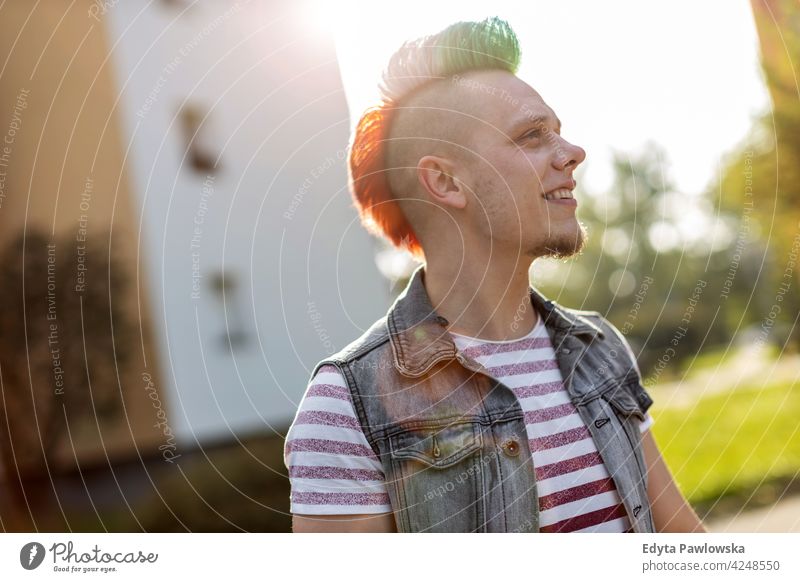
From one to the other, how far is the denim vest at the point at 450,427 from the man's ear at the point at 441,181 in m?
0.17

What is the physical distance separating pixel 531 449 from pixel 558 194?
495 mm

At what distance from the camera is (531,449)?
1.42 meters

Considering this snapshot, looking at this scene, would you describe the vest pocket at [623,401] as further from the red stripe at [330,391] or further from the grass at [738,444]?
the grass at [738,444]

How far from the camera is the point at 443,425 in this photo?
1422 millimetres

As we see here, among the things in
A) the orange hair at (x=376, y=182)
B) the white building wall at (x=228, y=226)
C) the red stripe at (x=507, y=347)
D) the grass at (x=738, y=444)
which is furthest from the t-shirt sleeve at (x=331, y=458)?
the grass at (x=738, y=444)

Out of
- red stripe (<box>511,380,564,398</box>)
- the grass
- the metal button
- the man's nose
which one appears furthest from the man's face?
the grass

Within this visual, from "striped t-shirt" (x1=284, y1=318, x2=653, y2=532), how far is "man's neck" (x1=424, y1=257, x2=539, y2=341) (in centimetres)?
3

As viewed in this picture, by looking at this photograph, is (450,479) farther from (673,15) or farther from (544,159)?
(673,15)

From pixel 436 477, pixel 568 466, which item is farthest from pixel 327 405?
pixel 568 466

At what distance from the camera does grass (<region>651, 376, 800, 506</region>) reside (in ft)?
12.3

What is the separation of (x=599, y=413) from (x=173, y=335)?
3573 millimetres

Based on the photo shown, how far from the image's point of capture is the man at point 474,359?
53.8 inches

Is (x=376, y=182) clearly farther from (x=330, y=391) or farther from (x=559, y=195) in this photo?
(x=330, y=391)

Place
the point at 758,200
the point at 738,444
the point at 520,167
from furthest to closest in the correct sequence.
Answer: the point at 738,444
the point at 758,200
the point at 520,167
